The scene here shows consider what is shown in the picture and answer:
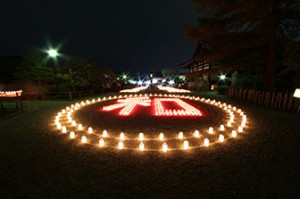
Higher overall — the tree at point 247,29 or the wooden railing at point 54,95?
the tree at point 247,29

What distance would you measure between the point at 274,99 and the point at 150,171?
33.3 ft

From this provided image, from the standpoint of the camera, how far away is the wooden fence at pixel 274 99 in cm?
877

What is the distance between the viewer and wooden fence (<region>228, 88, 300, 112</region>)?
28.8ft

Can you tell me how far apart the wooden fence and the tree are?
1412 mm

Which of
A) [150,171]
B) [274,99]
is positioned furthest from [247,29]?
[150,171]

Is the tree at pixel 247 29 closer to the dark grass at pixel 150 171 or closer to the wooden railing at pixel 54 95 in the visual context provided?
the dark grass at pixel 150 171

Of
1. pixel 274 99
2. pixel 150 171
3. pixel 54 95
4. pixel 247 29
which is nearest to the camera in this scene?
pixel 150 171

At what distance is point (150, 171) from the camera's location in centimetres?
325

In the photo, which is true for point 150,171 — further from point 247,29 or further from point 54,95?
point 54,95

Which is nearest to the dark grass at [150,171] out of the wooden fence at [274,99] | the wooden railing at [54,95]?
the wooden fence at [274,99]

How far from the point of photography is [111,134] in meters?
5.37

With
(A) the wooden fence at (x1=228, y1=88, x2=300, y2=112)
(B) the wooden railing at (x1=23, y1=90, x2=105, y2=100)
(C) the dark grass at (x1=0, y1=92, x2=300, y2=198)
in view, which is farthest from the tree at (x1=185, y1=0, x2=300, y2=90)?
(B) the wooden railing at (x1=23, y1=90, x2=105, y2=100)

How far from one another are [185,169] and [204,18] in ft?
40.6

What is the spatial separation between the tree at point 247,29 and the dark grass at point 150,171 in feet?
26.9
